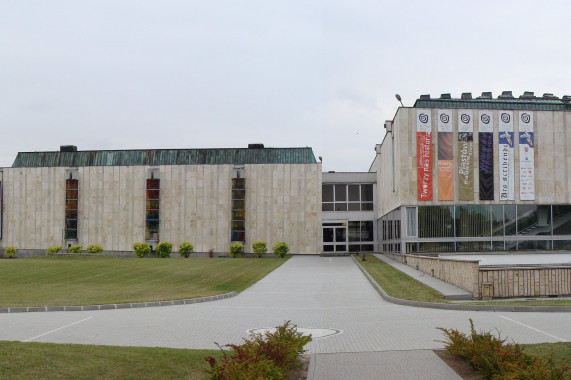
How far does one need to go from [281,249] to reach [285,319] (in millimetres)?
37965

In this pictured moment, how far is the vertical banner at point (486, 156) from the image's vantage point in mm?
37594

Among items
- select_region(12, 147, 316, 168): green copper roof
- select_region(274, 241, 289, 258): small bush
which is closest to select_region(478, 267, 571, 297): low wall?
select_region(274, 241, 289, 258): small bush

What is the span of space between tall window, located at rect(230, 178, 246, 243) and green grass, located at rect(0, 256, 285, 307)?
18.7 meters

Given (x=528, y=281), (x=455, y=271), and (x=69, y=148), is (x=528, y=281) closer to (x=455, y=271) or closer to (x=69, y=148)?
(x=455, y=271)

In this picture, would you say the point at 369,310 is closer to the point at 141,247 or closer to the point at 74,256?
the point at 74,256

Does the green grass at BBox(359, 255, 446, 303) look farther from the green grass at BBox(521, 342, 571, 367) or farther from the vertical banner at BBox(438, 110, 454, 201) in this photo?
the vertical banner at BBox(438, 110, 454, 201)

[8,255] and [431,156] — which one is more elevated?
[431,156]

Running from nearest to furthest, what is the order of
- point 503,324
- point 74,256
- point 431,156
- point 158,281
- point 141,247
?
1. point 503,324
2. point 158,281
3. point 431,156
4. point 74,256
5. point 141,247

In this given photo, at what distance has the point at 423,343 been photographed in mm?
11938

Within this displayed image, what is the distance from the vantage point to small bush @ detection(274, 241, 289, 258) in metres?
54.4

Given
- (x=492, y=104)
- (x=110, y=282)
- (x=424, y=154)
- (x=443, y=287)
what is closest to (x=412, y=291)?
(x=443, y=287)

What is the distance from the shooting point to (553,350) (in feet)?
33.7

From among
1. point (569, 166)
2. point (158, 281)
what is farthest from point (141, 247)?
point (569, 166)

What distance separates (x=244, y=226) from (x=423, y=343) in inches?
1776
